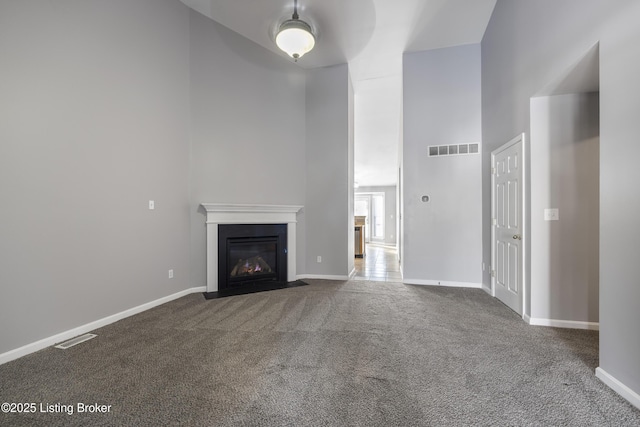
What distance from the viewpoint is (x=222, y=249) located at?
158 inches

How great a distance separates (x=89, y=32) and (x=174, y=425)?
3.41 m

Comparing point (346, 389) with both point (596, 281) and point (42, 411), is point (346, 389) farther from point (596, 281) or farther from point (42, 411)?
point (596, 281)

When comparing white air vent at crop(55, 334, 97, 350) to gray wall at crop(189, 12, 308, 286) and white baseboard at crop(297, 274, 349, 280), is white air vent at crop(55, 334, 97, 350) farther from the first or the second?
white baseboard at crop(297, 274, 349, 280)

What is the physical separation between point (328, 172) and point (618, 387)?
3962mm

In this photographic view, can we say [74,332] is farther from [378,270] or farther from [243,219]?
[378,270]

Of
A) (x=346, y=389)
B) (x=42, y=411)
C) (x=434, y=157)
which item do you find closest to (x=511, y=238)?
(x=434, y=157)

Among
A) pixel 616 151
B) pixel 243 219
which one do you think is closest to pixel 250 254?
pixel 243 219

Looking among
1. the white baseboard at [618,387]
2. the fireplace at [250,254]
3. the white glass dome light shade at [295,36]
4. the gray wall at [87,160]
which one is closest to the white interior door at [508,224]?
the white baseboard at [618,387]

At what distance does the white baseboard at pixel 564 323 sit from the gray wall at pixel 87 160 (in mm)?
4175

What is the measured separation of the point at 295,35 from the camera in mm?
3236

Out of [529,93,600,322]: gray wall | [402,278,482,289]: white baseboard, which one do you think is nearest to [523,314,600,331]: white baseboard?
[529,93,600,322]: gray wall

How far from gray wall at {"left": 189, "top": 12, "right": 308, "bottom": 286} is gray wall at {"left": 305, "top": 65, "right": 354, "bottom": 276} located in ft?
0.56

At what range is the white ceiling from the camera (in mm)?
3473

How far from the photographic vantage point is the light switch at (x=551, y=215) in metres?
2.66
